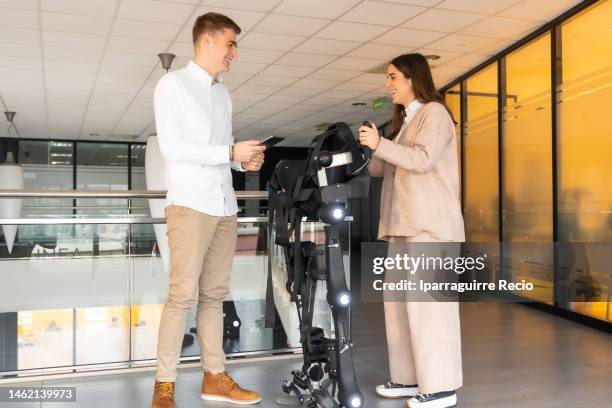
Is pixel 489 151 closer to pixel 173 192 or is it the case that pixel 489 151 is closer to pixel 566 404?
pixel 566 404

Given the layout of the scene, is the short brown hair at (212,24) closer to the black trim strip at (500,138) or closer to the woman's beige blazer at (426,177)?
the woman's beige blazer at (426,177)

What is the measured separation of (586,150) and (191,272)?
13.1 feet

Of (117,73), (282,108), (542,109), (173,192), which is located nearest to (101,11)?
(117,73)

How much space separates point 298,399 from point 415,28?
13.0ft

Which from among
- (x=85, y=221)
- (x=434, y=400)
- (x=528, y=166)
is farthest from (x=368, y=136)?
(x=528, y=166)

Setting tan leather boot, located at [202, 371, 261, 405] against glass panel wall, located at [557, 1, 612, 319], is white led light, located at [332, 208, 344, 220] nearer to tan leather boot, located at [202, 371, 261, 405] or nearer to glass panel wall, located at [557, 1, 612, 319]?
tan leather boot, located at [202, 371, 261, 405]

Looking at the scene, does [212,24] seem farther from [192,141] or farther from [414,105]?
[414,105]

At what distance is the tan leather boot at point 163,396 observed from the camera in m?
2.65

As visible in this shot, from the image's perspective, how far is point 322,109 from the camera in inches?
385

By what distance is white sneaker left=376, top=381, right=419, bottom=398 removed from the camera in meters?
2.95

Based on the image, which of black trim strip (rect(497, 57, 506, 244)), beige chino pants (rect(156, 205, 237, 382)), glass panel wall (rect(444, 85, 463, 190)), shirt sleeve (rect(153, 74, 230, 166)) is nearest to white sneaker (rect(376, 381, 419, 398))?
beige chino pants (rect(156, 205, 237, 382))

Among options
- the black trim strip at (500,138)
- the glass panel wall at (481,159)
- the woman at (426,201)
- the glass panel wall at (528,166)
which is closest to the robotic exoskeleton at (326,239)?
the woman at (426,201)

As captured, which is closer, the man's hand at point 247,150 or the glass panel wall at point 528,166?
the man's hand at point 247,150

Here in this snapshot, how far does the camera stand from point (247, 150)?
8.13 feet
